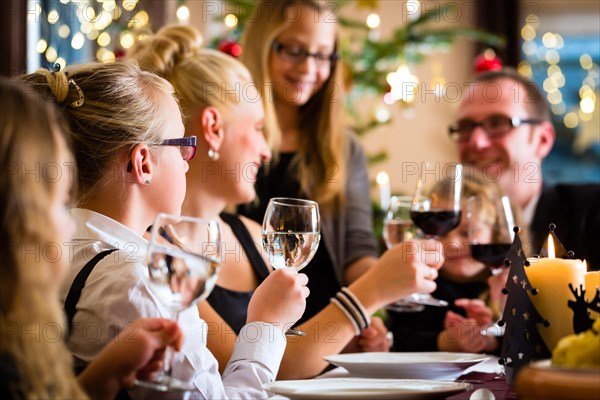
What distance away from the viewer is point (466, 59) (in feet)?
18.5

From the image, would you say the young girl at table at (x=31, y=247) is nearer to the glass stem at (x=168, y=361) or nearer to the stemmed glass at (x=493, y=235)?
the glass stem at (x=168, y=361)

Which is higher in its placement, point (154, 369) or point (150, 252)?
point (150, 252)

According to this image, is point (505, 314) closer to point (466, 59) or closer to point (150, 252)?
point (150, 252)

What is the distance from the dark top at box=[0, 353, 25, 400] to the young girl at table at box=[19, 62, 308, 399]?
1.20 ft

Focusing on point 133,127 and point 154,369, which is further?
point 133,127

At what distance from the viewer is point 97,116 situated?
153 cm

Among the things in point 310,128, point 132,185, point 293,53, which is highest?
point 293,53

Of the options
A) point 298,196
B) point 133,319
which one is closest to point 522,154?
point 298,196

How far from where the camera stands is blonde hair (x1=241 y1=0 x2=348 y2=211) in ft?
9.35

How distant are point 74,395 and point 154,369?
0.42ft

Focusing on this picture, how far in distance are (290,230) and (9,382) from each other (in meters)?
0.74

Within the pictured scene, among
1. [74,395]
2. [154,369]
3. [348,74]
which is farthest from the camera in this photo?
[348,74]

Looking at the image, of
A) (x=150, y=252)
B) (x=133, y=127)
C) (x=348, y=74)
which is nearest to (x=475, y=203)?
(x=133, y=127)

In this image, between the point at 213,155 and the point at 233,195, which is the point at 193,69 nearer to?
the point at 213,155
